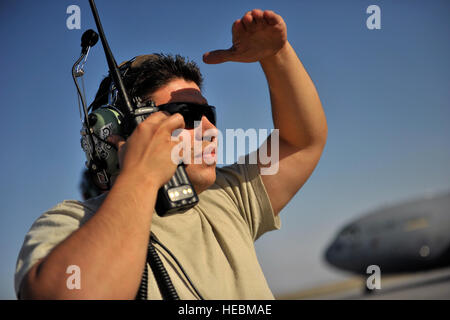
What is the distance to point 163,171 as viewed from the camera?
1.57 m

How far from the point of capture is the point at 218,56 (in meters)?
2.10

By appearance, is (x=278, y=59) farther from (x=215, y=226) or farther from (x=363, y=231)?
(x=363, y=231)

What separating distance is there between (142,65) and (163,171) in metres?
1.33

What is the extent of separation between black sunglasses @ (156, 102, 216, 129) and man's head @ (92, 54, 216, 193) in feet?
0.13

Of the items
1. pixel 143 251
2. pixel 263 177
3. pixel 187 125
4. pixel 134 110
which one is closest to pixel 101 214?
pixel 143 251

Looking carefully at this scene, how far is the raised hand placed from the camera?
1928mm

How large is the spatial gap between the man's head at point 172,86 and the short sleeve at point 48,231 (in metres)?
0.67

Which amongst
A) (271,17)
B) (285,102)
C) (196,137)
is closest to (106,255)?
(196,137)

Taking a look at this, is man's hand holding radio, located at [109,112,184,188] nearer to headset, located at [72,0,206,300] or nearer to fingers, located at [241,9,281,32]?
headset, located at [72,0,206,300]

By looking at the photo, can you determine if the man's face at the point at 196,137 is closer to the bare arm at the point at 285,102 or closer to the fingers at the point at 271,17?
the bare arm at the point at 285,102

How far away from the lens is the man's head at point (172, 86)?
2.24 metres

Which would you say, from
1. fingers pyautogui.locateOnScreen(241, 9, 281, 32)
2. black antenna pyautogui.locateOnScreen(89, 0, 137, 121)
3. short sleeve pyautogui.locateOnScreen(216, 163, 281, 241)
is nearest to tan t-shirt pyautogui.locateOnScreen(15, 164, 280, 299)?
short sleeve pyautogui.locateOnScreen(216, 163, 281, 241)

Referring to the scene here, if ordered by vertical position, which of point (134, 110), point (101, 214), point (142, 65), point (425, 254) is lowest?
point (425, 254)

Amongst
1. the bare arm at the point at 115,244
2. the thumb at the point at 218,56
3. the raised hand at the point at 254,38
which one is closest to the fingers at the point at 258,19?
the raised hand at the point at 254,38
